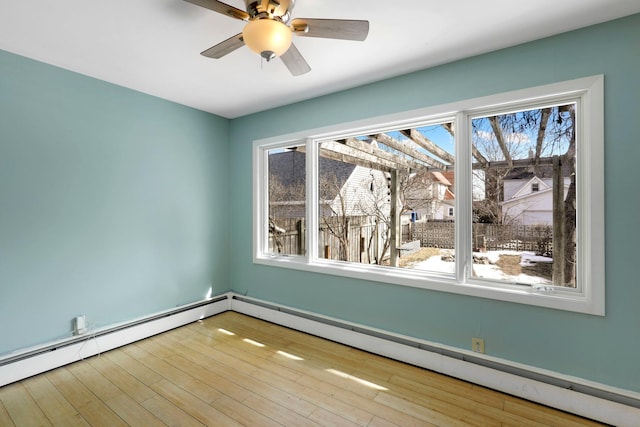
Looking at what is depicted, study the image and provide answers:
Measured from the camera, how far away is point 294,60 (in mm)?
1926

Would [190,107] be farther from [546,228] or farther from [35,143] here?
[546,228]

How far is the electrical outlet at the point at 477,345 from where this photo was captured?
2.27 meters

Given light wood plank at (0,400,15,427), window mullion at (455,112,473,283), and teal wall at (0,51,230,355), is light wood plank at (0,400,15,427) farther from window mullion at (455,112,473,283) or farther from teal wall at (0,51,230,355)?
window mullion at (455,112,473,283)

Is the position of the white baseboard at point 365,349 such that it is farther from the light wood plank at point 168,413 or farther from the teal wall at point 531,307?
the light wood plank at point 168,413

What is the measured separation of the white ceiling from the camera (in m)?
1.76

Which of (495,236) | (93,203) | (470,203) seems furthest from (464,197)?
(93,203)

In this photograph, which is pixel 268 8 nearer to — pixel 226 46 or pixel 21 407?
pixel 226 46

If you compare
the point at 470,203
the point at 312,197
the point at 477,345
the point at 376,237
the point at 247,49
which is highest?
the point at 247,49

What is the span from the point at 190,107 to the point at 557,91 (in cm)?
352

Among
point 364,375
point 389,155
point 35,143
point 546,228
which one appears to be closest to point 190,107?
point 35,143

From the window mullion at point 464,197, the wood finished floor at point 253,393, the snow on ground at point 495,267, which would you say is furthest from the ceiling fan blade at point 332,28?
the wood finished floor at point 253,393

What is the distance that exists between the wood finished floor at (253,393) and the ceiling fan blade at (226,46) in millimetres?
2346

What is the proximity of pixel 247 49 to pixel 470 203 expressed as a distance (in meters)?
2.13

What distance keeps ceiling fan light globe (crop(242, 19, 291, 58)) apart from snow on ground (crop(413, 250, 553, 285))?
6.76ft
